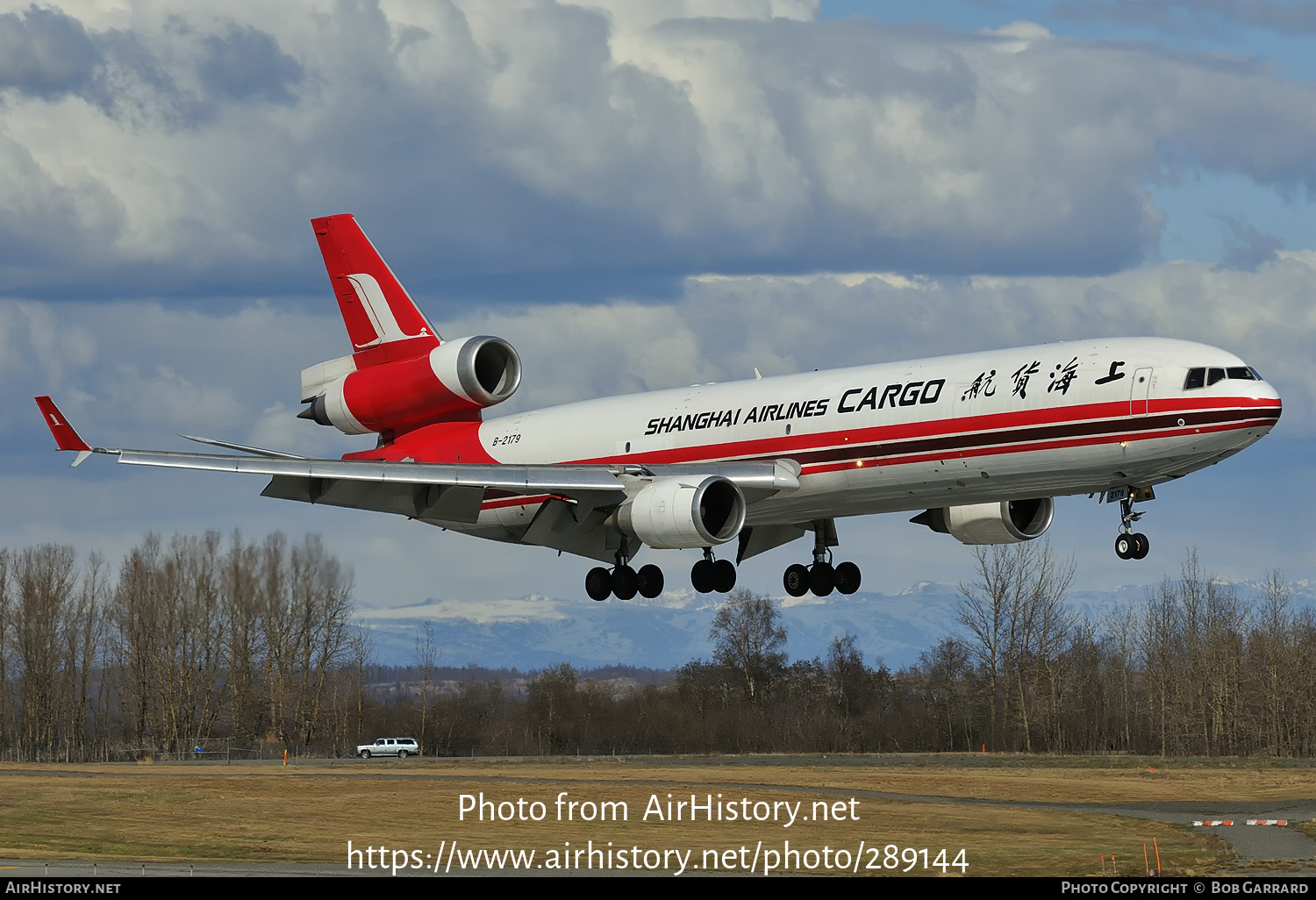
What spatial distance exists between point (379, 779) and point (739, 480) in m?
42.4

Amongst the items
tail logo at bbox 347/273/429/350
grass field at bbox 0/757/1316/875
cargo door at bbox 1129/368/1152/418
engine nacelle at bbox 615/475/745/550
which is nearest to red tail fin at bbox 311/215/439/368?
tail logo at bbox 347/273/429/350

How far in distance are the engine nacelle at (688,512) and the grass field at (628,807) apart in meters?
11.1

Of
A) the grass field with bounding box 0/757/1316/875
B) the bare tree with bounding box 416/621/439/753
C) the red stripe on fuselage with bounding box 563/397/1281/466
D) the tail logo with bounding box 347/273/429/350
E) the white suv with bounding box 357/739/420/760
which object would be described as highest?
the tail logo with bounding box 347/273/429/350

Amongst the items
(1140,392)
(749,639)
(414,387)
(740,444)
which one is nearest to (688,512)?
(740,444)

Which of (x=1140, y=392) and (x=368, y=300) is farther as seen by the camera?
(x=368, y=300)

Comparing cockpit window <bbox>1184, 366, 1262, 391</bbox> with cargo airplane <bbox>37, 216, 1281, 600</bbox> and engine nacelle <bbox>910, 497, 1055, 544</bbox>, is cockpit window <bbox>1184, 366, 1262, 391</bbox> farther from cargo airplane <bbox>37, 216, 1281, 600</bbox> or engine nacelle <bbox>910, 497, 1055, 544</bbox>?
engine nacelle <bbox>910, 497, 1055, 544</bbox>

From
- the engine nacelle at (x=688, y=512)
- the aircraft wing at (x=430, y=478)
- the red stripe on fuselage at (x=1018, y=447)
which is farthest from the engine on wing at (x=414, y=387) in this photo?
the red stripe on fuselage at (x=1018, y=447)

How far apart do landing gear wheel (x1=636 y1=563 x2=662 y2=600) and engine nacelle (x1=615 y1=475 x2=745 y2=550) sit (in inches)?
194

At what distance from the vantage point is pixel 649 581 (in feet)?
153

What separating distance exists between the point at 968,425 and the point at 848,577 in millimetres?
11349

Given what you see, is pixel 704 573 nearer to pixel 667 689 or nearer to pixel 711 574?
pixel 711 574

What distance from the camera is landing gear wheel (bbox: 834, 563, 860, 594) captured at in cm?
4725

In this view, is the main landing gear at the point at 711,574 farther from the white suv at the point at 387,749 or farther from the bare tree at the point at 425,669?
the bare tree at the point at 425,669
